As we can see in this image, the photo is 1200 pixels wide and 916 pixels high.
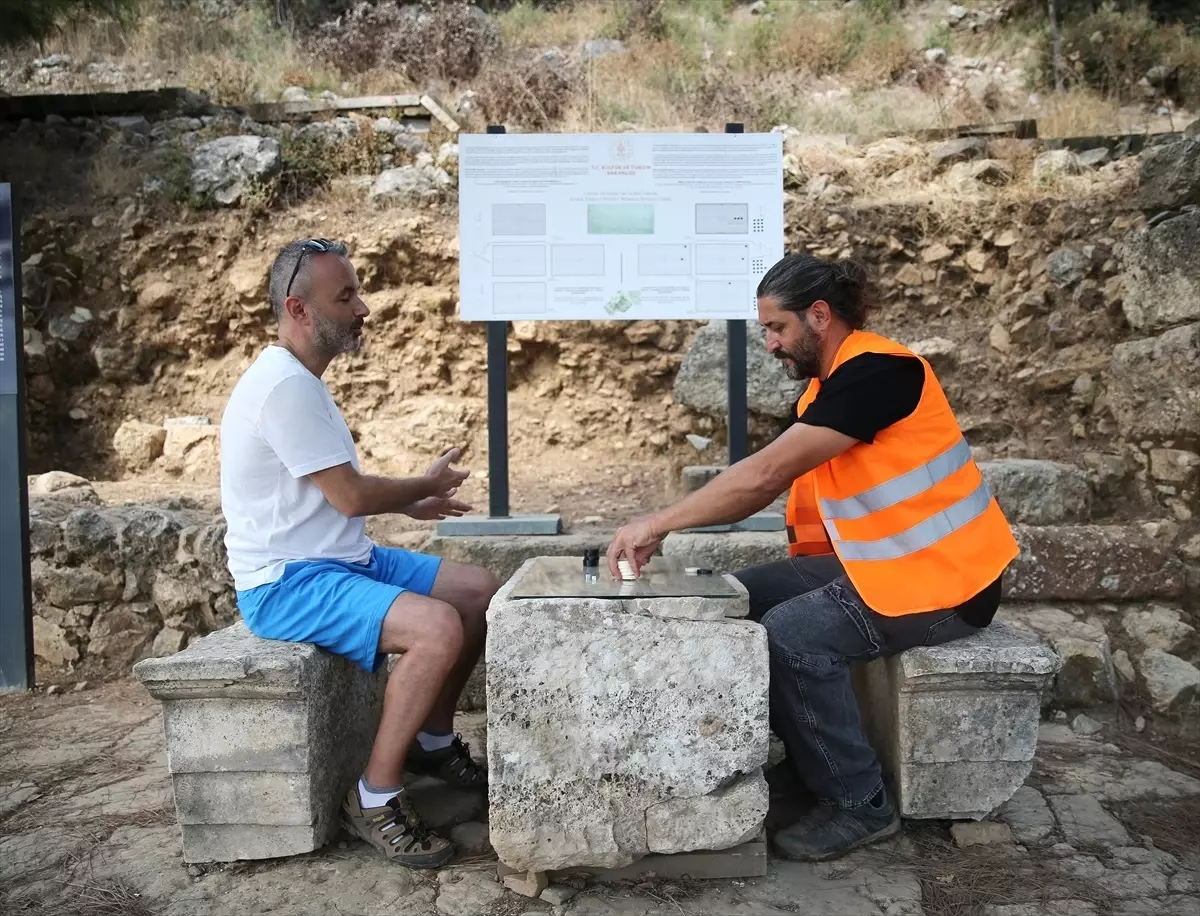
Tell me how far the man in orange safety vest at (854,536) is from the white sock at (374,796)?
33.3 inches

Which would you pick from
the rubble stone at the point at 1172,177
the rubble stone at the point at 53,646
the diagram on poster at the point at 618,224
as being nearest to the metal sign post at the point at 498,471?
the diagram on poster at the point at 618,224

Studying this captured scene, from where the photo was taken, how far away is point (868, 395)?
231 cm

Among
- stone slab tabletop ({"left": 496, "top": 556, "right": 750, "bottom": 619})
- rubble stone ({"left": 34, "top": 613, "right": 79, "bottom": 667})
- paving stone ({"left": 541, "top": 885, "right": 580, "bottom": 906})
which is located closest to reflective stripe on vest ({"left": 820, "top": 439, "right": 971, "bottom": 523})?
stone slab tabletop ({"left": 496, "top": 556, "right": 750, "bottom": 619})

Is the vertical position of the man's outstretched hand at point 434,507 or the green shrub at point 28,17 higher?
the green shrub at point 28,17

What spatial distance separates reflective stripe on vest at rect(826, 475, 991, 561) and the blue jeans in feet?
0.39

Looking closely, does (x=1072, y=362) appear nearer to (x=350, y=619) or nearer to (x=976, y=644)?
(x=976, y=644)

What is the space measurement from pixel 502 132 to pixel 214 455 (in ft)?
10.7

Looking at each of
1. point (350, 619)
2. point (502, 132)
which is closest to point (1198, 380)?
point (502, 132)

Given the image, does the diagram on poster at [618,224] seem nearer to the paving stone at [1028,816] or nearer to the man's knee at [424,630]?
the man's knee at [424,630]

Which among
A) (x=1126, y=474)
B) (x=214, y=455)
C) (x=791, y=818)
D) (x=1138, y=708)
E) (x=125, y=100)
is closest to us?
(x=791, y=818)

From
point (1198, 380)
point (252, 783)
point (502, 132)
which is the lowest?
point (252, 783)

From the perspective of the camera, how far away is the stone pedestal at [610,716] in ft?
7.18

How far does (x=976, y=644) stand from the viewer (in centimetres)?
A: 247

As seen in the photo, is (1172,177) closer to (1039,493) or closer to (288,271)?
(1039,493)
